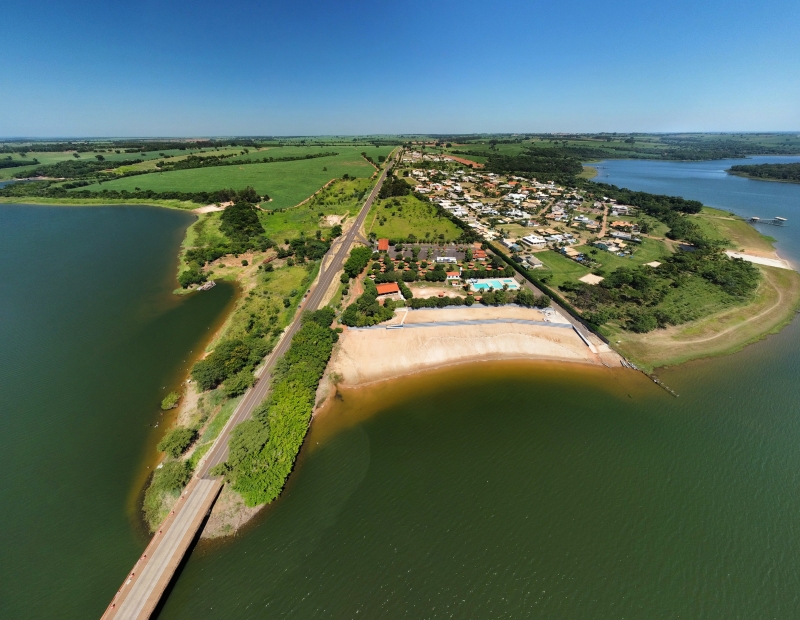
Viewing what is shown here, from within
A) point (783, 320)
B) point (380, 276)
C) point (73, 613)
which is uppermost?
point (380, 276)

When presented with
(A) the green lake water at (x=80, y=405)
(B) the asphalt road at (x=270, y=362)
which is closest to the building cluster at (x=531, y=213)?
(B) the asphalt road at (x=270, y=362)

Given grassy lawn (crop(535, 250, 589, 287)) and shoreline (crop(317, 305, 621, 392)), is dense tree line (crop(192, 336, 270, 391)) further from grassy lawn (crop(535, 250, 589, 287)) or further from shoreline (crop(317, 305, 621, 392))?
grassy lawn (crop(535, 250, 589, 287))

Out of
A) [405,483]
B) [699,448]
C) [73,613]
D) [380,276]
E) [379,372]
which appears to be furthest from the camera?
[380,276]

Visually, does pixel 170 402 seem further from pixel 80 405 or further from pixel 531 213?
pixel 531 213

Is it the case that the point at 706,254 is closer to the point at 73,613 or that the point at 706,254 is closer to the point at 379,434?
the point at 379,434

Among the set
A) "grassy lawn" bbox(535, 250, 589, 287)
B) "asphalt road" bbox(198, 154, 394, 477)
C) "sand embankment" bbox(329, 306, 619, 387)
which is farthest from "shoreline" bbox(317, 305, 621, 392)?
"grassy lawn" bbox(535, 250, 589, 287)

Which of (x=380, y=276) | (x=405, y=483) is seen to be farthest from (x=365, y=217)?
(x=405, y=483)
